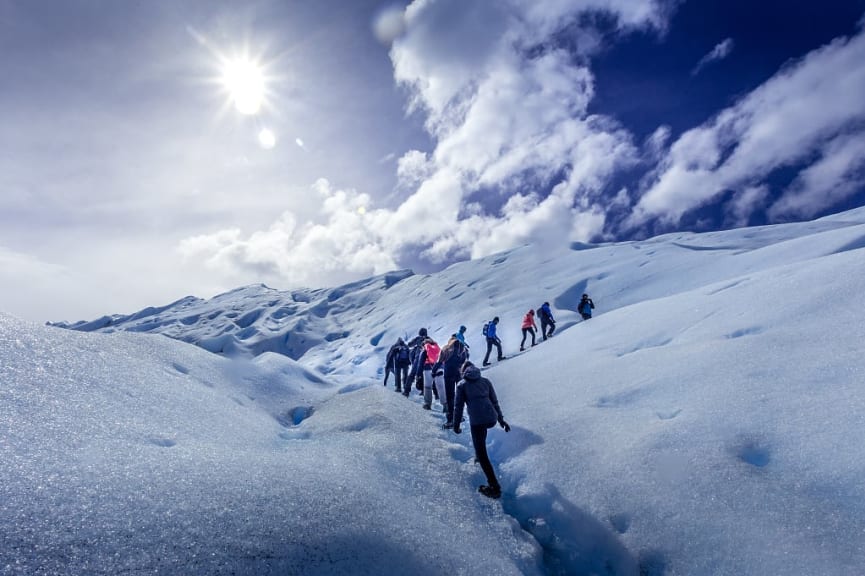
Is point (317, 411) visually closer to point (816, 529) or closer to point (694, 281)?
point (816, 529)

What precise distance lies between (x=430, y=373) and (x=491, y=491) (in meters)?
5.67

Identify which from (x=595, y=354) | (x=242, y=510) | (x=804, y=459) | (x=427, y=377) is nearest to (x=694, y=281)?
(x=595, y=354)

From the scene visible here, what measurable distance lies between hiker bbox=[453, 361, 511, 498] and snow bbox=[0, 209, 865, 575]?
1.16ft

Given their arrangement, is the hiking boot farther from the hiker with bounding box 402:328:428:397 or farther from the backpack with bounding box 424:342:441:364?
the hiker with bounding box 402:328:428:397

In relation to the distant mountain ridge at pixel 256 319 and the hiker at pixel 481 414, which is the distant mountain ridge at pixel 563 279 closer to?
the distant mountain ridge at pixel 256 319

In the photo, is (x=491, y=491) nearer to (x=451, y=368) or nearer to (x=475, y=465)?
(x=475, y=465)

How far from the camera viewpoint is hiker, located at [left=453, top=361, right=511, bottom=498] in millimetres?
6297

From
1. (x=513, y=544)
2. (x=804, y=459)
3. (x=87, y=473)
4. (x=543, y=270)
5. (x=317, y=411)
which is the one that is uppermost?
(x=543, y=270)

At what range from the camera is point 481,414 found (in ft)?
21.0

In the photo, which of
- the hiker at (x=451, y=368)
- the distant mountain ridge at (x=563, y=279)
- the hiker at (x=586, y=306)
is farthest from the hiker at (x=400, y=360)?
the hiker at (x=586, y=306)

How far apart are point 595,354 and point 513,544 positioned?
673 cm

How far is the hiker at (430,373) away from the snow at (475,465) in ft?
1.57

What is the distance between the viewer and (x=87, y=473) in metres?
3.97

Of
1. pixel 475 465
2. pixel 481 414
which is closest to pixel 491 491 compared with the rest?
pixel 475 465
